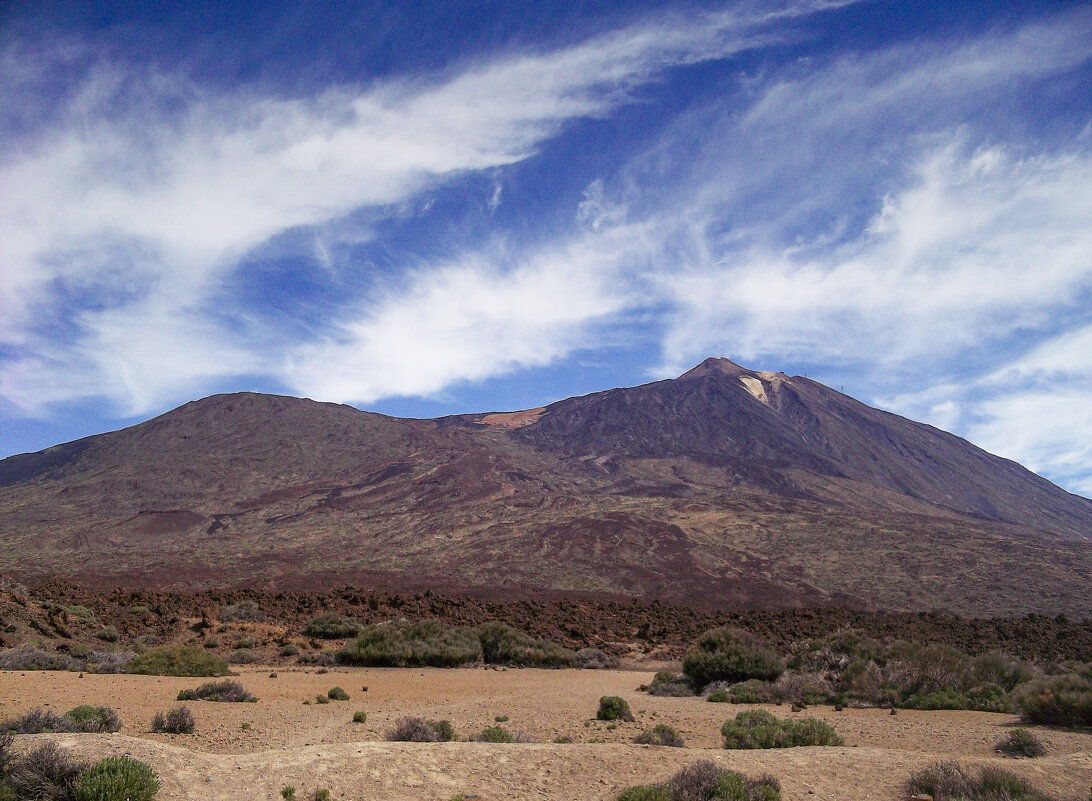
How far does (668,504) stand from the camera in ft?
216

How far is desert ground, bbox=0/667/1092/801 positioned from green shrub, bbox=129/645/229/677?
0.89 meters

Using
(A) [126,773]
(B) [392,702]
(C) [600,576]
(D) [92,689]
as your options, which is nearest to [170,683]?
(D) [92,689]

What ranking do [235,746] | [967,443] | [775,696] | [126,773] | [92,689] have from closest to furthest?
[126,773]
[235,746]
[92,689]
[775,696]
[967,443]

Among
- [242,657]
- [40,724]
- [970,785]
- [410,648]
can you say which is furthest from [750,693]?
[242,657]

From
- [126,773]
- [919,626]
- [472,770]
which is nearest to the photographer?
[126,773]

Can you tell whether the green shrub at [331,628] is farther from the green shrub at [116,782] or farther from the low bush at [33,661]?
the green shrub at [116,782]

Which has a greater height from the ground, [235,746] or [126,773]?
[126,773]

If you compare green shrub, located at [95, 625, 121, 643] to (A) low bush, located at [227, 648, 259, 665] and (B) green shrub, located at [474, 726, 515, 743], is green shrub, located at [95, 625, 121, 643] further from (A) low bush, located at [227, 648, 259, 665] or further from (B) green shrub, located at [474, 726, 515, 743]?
(B) green shrub, located at [474, 726, 515, 743]

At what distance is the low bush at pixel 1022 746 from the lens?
827 cm

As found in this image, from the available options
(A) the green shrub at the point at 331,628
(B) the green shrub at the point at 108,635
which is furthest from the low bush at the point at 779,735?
(B) the green shrub at the point at 108,635

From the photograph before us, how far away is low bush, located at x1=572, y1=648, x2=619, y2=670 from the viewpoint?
20359mm

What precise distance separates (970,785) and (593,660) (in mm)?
15211

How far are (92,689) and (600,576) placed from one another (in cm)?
3796

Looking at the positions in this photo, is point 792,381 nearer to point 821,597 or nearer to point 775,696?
point 821,597
